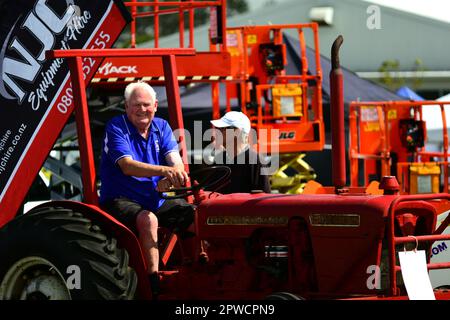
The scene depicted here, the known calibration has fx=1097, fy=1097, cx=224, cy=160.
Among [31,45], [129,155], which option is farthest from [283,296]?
[31,45]

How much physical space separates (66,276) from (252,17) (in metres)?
33.5

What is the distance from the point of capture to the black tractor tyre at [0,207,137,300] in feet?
19.7

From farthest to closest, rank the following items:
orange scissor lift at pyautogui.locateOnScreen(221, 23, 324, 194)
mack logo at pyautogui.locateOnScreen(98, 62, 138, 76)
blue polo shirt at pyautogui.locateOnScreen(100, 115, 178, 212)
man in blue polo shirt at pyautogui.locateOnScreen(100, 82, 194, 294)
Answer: orange scissor lift at pyautogui.locateOnScreen(221, 23, 324, 194) → mack logo at pyautogui.locateOnScreen(98, 62, 138, 76) → blue polo shirt at pyautogui.locateOnScreen(100, 115, 178, 212) → man in blue polo shirt at pyautogui.locateOnScreen(100, 82, 194, 294)

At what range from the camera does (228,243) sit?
21.3 feet

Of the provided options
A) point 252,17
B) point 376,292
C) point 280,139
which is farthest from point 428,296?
point 252,17

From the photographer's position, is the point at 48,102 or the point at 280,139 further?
the point at 280,139

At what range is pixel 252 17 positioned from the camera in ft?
128

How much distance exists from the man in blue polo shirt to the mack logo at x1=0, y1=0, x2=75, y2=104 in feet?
10.0

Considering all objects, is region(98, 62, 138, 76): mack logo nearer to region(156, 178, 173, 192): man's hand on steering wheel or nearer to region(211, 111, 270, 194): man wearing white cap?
Result: region(211, 111, 270, 194): man wearing white cap

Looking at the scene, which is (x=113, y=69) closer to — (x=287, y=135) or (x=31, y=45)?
(x=287, y=135)

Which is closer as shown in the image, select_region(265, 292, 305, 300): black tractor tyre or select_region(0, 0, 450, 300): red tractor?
select_region(265, 292, 305, 300): black tractor tyre

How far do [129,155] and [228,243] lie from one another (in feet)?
2.58

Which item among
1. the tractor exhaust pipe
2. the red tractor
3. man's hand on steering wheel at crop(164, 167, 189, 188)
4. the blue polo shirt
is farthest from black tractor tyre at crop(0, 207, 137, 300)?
the tractor exhaust pipe

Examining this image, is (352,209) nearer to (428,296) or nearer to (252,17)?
(428,296)
